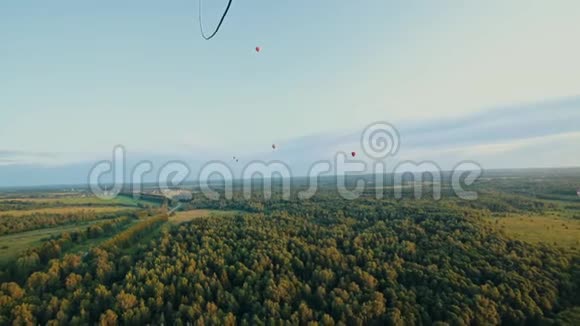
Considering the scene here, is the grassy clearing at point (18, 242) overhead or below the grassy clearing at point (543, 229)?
below

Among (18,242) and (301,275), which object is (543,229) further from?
(18,242)

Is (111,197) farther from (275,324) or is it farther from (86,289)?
(275,324)

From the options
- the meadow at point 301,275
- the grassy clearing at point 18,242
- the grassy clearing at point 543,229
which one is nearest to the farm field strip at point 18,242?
the grassy clearing at point 18,242

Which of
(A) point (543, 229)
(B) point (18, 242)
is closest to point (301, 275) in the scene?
(A) point (543, 229)

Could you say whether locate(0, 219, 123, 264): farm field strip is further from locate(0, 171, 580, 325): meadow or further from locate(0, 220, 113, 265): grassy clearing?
locate(0, 171, 580, 325): meadow

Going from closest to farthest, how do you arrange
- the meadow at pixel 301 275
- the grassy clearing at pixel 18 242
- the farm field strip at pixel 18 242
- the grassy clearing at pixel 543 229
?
the meadow at pixel 301 275, the grassy clearing at pixel 18 242, the farm field strip at pixel 18 242, the grassy clearing at pixel 543 229

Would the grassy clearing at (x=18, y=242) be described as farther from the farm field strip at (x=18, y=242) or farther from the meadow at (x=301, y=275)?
the meadow at (x=301, y=275)

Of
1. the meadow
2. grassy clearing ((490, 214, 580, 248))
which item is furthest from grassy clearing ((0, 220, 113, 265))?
grassy clearing ((490, 214, 580, 248))

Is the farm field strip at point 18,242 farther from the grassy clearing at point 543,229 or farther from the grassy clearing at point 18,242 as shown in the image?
the grassy clearing at point 543,229

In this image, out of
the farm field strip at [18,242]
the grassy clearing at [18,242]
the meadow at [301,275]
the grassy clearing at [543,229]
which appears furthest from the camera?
the grassy clearing at [543,229]

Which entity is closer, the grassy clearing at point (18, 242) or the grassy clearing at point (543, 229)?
the grassy clearing at point (18, 242)
